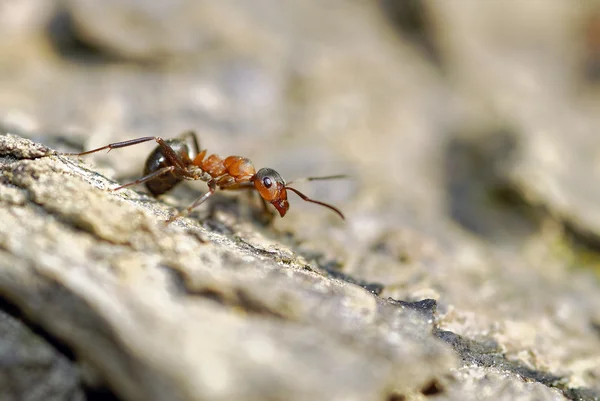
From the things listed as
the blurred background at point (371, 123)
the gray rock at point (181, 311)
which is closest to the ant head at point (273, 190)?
the blurred background at point (371, 123)

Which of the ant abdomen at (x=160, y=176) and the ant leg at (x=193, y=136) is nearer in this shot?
the ant abdomen at (x=160, y=176)

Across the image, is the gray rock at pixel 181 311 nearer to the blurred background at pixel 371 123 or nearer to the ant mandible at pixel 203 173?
the ant mandible at pixel 203 173

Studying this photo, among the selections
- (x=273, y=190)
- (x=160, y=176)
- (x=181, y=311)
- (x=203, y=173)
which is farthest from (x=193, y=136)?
(x=181, y=311)

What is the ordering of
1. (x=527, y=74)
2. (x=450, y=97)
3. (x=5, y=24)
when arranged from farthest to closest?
(x=527, y=74) → (x=450, y=97) → (x=5, y=24)

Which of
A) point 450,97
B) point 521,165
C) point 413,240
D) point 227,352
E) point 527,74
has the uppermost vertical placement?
point 527,74

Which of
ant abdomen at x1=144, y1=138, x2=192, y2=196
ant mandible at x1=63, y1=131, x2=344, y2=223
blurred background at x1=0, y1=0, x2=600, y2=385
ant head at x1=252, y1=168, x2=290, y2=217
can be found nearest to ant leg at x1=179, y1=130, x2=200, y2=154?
ant mandible at x1=63, y1=131, x2=344, y2=223

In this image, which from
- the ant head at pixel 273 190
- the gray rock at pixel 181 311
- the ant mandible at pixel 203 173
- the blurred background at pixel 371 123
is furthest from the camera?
the blurred background at pixel 371 123

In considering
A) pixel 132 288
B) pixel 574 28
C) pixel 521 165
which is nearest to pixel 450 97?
pixel 521 165

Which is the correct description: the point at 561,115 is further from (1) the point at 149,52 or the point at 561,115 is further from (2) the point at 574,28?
(1) the point at 149,52
